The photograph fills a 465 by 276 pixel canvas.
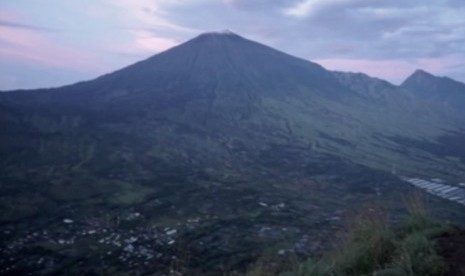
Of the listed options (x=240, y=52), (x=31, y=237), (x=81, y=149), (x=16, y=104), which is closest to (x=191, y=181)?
(x=81, y=149)

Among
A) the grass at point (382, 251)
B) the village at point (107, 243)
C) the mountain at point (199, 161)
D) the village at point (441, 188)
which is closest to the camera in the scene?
the grass at point (382, 251)

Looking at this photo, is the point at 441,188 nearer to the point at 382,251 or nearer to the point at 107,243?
the point at 107,243

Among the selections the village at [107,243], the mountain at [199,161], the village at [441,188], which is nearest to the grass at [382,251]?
the mountain at [199,161]

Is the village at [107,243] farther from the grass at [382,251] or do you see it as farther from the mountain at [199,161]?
the grass at [382,251]

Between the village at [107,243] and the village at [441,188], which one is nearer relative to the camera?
the village at [107,243]

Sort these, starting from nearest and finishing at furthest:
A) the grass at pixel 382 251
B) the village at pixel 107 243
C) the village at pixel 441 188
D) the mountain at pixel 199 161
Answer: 1. the grass at pixel 382 251
2. the village at pixel 107 243
3. the mountain at pixel 199 161
4. the village at pixel 441 188

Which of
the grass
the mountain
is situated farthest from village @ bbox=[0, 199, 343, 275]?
the grass
